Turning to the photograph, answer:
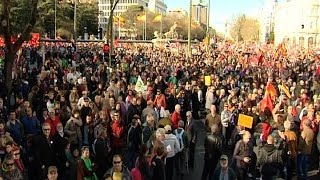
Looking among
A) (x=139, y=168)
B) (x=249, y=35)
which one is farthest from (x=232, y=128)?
(x=249, y=35)

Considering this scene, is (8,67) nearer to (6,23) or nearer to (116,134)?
(6,23)

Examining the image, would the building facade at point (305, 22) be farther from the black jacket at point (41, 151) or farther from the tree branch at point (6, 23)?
the black jacket at point (41, 151)

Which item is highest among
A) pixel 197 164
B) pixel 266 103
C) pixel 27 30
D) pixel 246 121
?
pixel 27 30

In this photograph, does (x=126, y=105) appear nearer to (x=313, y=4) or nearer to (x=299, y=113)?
(x=299, y=113)

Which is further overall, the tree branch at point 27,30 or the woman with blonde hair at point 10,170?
the tree branch at point 27,30

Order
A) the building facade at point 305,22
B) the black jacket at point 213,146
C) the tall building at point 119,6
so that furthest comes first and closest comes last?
the tall building at point 119,6 → the building facade at point 305,22 → the black jacket at point 213,146

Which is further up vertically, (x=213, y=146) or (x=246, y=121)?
(x=246, y=121)

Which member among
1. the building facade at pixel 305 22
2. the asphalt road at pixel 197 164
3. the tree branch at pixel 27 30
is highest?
the building facade at pixel 305 22

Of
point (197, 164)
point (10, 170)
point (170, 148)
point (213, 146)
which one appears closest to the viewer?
point (10, 170)

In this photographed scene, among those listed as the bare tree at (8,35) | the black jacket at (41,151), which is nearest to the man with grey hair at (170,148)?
the black jacket at (41,151)

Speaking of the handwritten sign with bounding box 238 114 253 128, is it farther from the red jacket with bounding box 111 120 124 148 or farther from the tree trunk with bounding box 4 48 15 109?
the tree trunk with bounding box 4 48 15 109

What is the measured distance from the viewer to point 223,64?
3036 centimetres

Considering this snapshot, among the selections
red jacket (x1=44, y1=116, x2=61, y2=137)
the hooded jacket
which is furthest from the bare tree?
the hooded jacket

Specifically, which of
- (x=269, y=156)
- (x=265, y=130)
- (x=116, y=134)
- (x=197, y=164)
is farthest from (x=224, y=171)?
(x=197, y=164)
